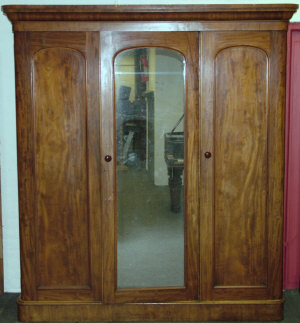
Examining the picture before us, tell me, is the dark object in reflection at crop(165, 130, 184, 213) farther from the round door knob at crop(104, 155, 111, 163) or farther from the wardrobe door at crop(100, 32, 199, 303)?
the round door knob at crop(104, 155, 111, 163)

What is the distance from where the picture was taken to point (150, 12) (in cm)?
252

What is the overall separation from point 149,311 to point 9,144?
1.44 meters

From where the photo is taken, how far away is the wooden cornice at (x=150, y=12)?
2506 mm

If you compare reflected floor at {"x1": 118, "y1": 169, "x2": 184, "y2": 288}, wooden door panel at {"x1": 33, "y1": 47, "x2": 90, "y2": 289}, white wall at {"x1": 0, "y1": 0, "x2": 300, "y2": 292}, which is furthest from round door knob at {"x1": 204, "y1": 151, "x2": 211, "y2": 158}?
white wall at {"x1": 0, "y1": 0, "x2": 300, "y2": 292}

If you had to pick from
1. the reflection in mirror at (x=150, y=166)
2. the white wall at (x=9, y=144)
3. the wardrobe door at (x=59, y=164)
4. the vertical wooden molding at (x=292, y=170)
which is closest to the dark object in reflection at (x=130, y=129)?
the reflection in mirror at (x=150, y=166)

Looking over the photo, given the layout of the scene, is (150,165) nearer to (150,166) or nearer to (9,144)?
(150,166)

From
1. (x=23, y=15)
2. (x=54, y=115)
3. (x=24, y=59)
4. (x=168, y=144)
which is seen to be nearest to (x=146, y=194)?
(x=168, y=144)

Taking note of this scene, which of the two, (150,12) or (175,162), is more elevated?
(150,12)

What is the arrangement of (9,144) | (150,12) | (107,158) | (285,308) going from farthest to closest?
1. (9,144)
2. (285,308)
3. (107,158)
4. (150,12)

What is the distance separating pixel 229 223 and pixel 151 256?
503 mm

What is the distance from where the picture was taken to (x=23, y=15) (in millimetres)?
2533

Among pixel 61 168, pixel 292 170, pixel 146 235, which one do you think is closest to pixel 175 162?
pixel 146 235

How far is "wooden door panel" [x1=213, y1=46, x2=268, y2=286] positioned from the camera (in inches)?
103

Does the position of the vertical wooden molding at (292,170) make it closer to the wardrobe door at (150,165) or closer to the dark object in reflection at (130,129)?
the wardrobe door at (150,165)
